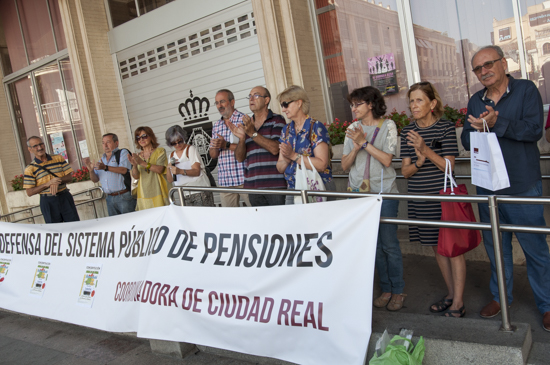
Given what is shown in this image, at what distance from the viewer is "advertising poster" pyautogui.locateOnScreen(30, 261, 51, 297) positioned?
5.17 m

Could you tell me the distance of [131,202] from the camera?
6.74m

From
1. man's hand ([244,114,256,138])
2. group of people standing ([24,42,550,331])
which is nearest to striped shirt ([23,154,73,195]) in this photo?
group of people standing ([24,42,550,331])

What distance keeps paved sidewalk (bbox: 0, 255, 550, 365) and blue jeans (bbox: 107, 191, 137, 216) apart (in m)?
1.73

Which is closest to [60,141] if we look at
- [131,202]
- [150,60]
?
[150,60]

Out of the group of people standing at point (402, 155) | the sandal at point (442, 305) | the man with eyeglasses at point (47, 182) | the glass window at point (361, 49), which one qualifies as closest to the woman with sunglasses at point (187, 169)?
the group of people standing at point (402, 155)

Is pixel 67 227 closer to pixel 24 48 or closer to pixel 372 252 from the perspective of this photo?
pixel 372 252

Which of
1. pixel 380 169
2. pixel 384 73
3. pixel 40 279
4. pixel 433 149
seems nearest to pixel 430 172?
pixel 433 149

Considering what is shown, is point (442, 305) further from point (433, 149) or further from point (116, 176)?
point (116, 176)

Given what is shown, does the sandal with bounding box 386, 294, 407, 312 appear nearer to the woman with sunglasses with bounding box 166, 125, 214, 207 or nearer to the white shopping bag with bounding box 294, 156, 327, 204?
the white shopping bag with bounding box 294, 156, 327, 204

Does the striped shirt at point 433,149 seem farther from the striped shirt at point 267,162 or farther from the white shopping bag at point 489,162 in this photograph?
Result: the striped shirt at point 267,162

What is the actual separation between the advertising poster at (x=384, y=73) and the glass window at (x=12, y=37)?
33.9 ft

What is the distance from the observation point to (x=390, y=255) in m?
3.85

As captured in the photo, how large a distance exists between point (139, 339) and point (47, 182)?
3548mm

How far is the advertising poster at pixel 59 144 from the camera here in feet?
39.3
